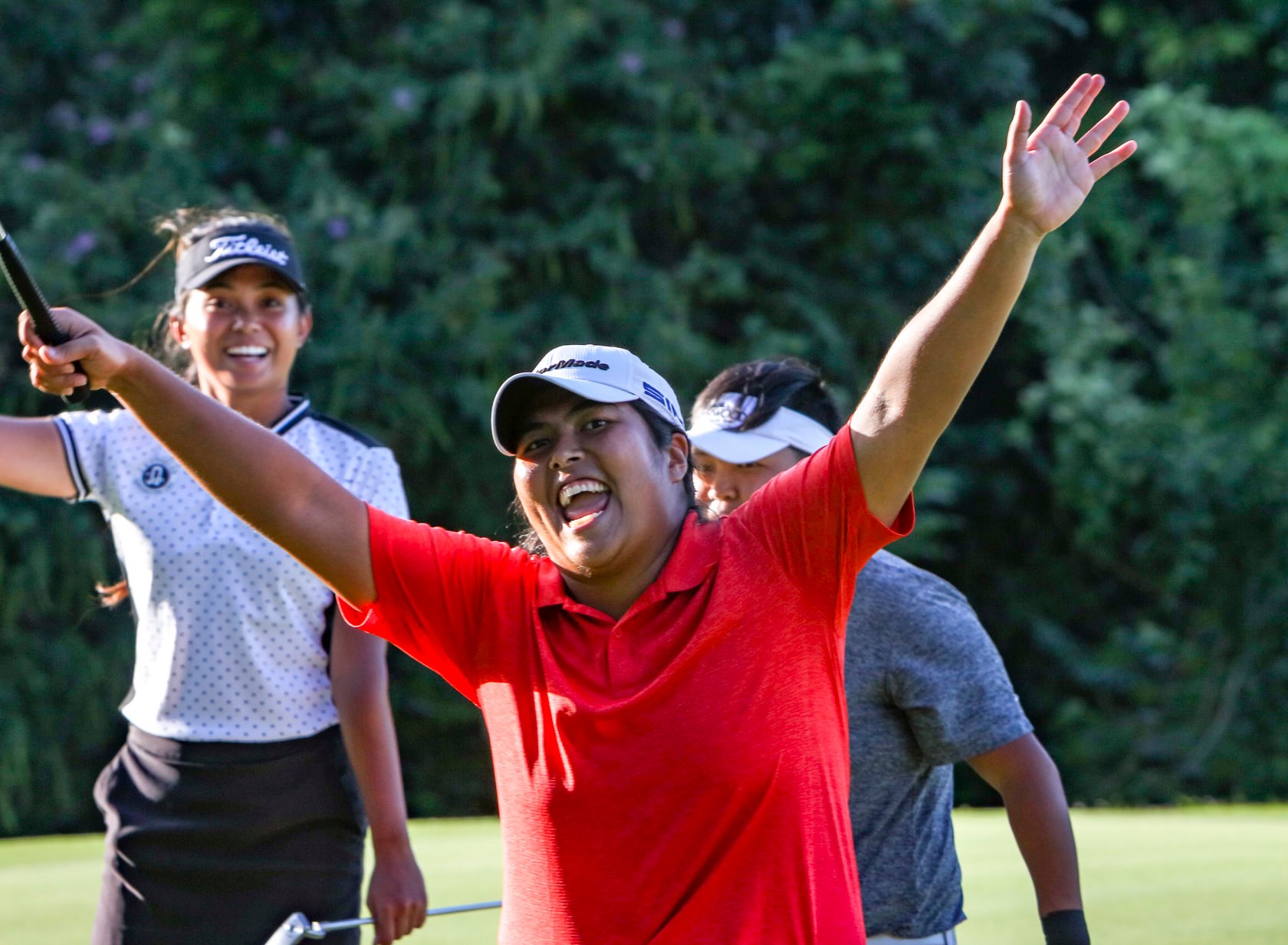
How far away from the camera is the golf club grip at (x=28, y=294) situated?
2.11 meters

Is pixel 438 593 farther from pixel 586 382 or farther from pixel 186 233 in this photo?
pixel 186 233

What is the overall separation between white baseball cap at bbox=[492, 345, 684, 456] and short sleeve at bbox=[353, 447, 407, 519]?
2.63ft

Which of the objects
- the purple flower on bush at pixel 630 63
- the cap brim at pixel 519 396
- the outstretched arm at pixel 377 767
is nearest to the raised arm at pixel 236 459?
the cap brim at pixel 519 396

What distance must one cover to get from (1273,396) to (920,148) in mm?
3329

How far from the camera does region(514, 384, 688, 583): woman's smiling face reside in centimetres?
231

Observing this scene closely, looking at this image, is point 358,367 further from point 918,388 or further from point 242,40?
point 918,388

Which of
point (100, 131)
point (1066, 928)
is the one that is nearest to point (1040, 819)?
point (1066, 928)

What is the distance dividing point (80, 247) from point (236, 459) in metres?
9.20

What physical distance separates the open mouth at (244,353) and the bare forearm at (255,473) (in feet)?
3.39

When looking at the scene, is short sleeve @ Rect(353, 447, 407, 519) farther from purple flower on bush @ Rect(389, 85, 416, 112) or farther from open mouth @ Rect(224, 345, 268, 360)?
purple flower on bush @ Rect(389, 85, 416, 112)

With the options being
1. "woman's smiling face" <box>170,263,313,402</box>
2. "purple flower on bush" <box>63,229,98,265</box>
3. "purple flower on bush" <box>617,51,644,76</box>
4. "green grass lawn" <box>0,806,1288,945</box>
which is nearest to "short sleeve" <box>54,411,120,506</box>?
"woman's smiling face" <box>170,263,313,402</box>

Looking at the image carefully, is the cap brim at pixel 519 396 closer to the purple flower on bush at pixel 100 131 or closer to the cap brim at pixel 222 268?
the cap brim at pixel 222 268

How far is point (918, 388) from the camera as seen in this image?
2.13 meters

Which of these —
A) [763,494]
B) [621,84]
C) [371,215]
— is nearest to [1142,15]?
[621,84]
